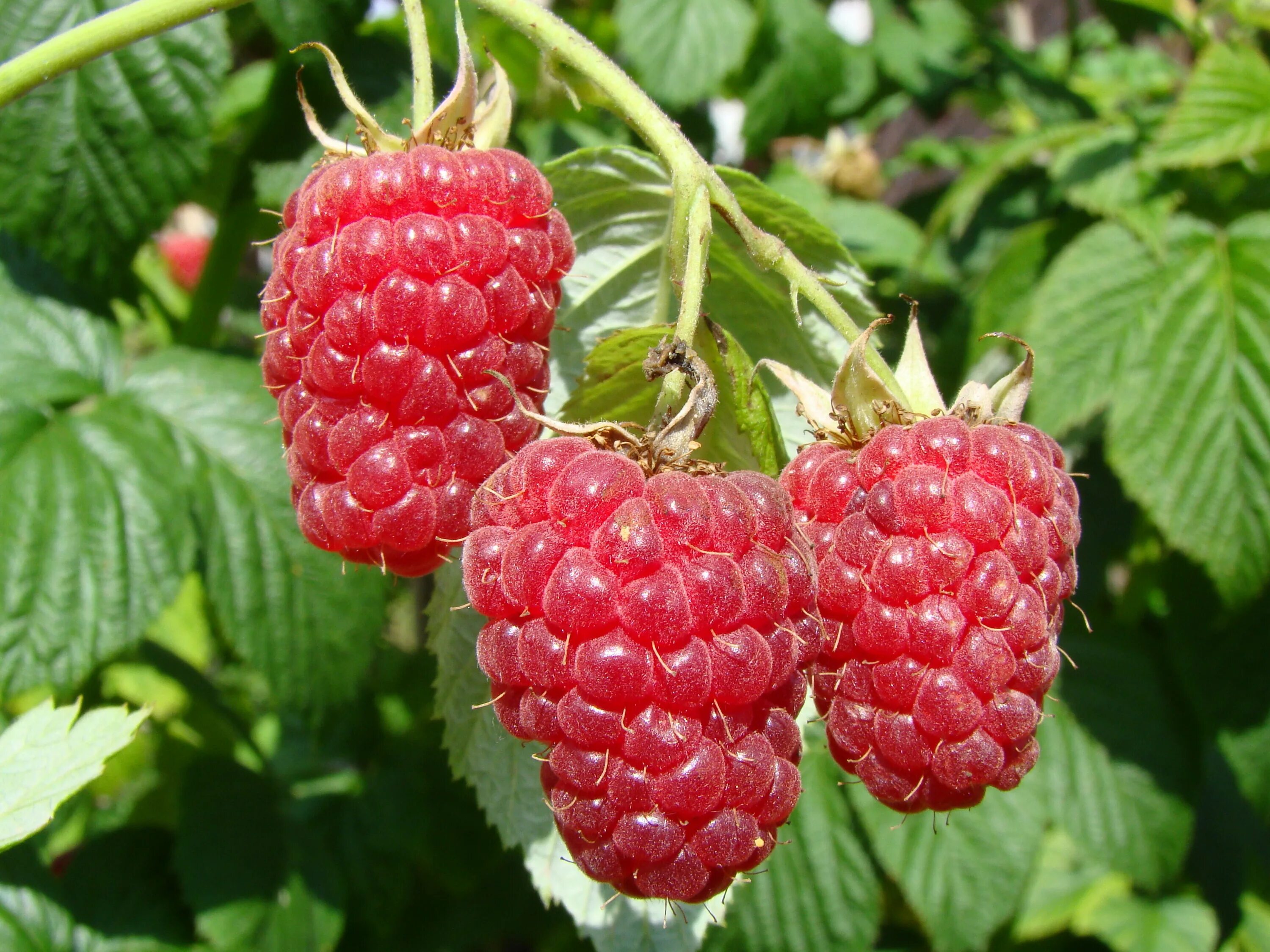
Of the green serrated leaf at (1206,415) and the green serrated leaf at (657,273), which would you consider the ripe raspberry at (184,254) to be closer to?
the green serrated leaf at (657,273)

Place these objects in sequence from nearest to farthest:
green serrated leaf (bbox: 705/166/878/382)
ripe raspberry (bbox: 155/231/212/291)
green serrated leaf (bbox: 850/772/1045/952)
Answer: green serrated leaf (bbox: 705/166/878/382), green serrated leaf (bbox: 850/772/1045/952), ripe raspberry (bbox: 155/231/212/291)

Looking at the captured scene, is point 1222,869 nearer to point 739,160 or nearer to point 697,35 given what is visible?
point 739,160

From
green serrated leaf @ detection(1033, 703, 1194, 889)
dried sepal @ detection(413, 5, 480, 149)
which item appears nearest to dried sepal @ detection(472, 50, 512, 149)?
dried sepal @ detection(413, 5, 480, 149)

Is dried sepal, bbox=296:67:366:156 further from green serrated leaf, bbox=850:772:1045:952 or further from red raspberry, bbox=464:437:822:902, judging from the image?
green serrated leaf, bbox=850:772:1045:952

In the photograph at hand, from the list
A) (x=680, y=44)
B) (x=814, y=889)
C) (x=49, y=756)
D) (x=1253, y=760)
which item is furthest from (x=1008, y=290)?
(x=49, y=756)

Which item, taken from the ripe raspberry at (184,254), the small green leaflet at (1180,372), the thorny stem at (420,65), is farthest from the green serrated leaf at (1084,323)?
the ripe raspberry at (184,254)

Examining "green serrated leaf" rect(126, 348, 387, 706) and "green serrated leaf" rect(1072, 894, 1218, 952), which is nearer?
"green serrated leaf" rect(126, 348, 387, 706)
